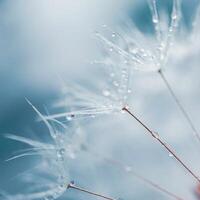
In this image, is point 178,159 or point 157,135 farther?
point 157,135

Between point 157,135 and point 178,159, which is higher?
point 157,135

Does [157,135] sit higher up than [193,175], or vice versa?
[157,135]
